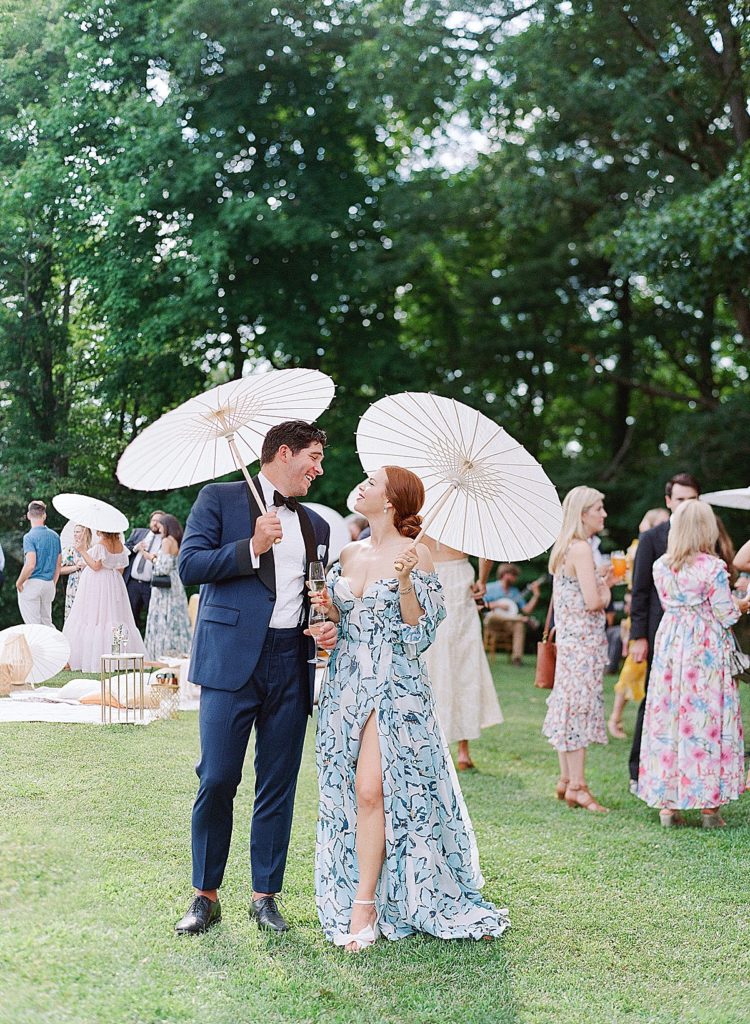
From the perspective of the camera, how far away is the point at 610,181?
51.9 ft

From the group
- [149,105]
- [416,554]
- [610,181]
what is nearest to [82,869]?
[416,554]

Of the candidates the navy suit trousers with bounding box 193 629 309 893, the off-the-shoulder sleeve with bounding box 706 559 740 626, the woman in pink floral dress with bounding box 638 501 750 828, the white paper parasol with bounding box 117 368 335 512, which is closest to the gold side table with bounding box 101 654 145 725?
the navy suit trousers with bounding box 193 629 309 893

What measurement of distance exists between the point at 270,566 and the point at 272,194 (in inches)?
450

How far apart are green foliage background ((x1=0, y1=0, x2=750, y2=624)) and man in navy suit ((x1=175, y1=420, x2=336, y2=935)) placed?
2274 millimetres

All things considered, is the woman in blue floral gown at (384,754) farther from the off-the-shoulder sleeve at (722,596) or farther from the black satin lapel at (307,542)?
the off-the-shoulder sleeve at (722,596)

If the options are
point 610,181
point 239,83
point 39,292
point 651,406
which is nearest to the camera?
point 39,292

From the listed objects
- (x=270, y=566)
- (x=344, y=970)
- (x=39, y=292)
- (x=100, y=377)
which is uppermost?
(x=39, y=292)

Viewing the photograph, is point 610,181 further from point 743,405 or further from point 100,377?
point 100,377

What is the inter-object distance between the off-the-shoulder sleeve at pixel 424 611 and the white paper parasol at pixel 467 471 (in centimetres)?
19

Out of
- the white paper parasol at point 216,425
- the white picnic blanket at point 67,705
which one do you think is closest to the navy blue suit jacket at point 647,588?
the white picnic blanket at point 67,705

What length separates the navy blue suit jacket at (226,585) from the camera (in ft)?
12.7

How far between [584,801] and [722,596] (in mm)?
1485

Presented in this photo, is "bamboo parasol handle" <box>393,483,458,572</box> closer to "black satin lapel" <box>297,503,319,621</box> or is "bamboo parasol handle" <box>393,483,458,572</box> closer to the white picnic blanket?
"black satin lapel" <box>297,503,319,621</box>

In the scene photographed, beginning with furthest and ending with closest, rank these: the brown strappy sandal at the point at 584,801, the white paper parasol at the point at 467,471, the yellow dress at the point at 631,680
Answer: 1. the yellow dress at the point at 631,680
2. the brown strappy sandal at the point at 584,801
3. the white paper parasol at the point at 467,471
